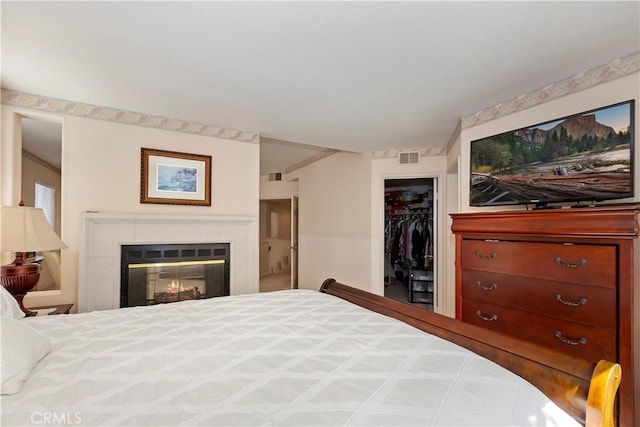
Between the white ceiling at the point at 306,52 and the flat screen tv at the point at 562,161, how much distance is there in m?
0.38

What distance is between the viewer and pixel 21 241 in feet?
6.09

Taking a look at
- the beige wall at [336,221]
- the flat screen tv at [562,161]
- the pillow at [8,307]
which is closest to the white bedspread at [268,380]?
the pillow at [8,307]

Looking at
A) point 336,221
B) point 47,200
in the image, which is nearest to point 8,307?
point 336,221

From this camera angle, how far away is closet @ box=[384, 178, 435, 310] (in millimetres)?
4680

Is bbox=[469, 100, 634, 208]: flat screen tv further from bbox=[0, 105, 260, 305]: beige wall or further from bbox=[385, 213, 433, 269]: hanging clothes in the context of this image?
bbox=[0, 105, 260, 305]: beige wall

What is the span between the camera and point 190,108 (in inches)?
103

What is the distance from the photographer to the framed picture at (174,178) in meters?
2.81

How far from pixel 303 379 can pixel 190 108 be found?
2.52 metres

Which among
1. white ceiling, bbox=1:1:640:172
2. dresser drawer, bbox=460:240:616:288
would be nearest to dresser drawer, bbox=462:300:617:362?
dresser drawer, bbox=460:240:616:288

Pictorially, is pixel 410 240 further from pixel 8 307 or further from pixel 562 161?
pixel 8 307

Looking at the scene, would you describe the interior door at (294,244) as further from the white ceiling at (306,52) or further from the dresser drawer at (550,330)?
the dresser drawer at (550,330)

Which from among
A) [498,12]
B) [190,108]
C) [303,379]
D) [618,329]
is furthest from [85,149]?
[618,329]

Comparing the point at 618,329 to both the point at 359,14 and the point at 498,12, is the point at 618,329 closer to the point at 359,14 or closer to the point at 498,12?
the point at 498,12

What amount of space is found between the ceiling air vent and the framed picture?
247cm
